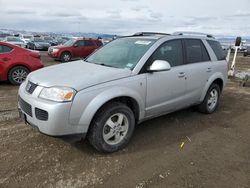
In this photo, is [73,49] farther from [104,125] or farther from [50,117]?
[50,117]

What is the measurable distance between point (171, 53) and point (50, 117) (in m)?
2.45

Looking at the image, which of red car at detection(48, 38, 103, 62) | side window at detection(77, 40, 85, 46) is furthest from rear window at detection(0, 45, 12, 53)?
side window at detection(77, 40, 85, 46)

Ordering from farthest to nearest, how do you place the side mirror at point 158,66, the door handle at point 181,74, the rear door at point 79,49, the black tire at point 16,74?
the rear door at point 79,49
the black tire at point 16,74
the door handle at point 181,74
the side mirror at point 158,66

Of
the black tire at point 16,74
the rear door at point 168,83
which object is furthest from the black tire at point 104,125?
the black tire at point 16,74

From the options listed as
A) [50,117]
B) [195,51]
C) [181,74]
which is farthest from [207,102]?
[50,117]

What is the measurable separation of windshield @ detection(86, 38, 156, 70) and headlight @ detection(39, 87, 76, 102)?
3.60ft

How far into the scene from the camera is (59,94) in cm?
343

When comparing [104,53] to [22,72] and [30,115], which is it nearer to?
[30,115]

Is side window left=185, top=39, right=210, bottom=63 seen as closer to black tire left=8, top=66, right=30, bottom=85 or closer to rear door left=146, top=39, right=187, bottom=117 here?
rear door left=146, top=39, right=187, bottom=117

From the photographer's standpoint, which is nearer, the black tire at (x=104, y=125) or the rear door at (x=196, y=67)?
the black tire at (x=104, y=125)

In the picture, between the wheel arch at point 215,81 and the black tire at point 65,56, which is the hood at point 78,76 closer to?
the wheel arch at point 215,81

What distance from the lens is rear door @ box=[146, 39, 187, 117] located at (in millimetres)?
4289

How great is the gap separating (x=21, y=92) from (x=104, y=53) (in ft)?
5.46

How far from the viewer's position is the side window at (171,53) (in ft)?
14.7
